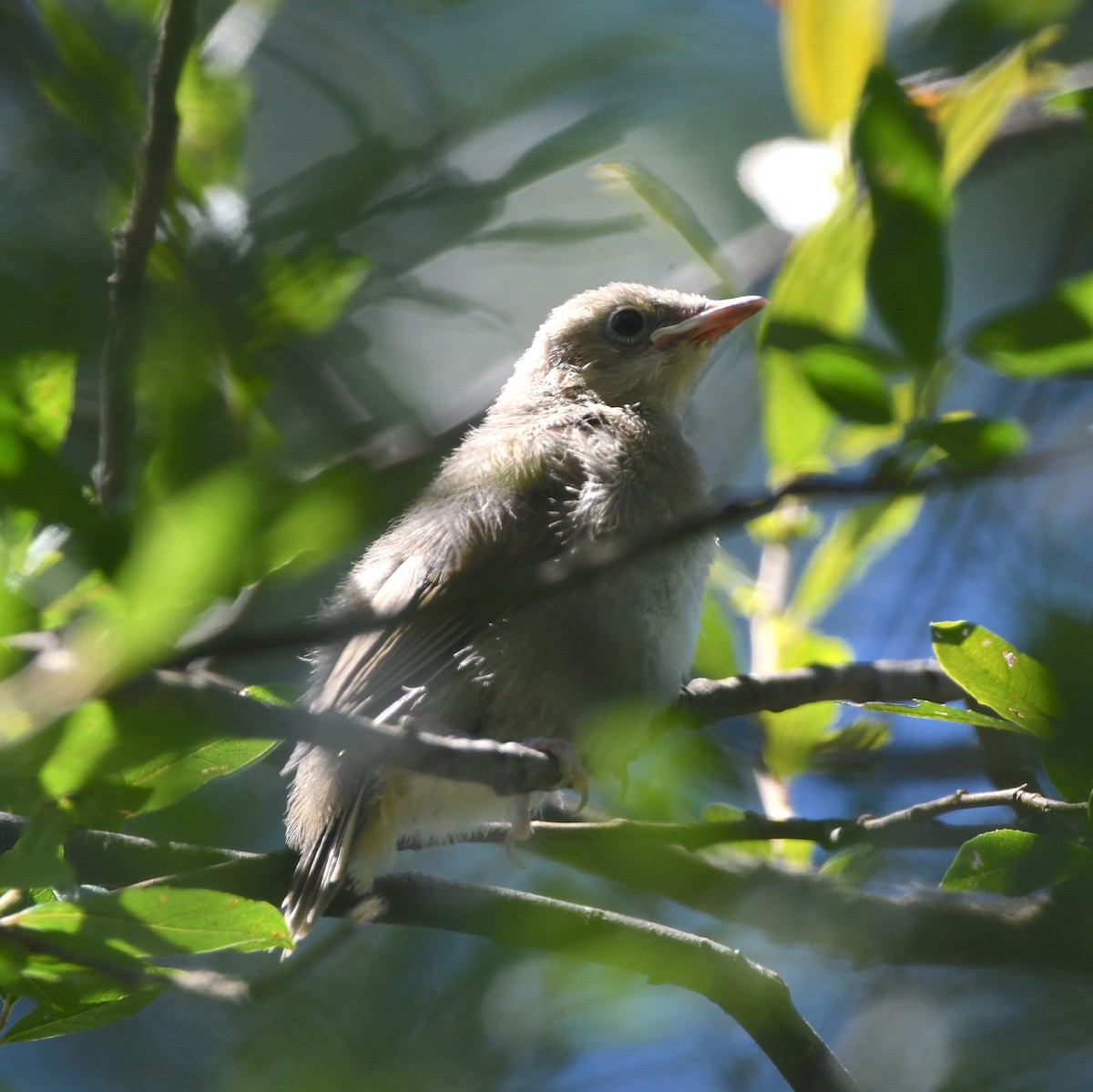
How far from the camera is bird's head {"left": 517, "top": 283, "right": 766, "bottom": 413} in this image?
4.28 metres

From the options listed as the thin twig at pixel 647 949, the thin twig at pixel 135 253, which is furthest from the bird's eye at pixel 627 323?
the thin twig at pixel 135 253

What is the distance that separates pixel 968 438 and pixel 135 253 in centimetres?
95

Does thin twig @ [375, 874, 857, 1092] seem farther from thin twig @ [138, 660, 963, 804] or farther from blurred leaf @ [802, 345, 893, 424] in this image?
blurred leaf @ [802, 345, 893, 424]

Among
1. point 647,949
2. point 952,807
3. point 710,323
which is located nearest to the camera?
point 647,949

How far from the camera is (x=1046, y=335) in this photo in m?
1.58

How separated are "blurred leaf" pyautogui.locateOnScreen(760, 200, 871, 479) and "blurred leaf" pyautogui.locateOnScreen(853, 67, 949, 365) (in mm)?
456

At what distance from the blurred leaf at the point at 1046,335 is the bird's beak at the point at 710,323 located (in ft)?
6.48

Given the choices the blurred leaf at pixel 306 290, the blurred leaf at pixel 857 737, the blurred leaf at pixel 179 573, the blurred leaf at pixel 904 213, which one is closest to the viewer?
the blurred leaf at pixel 179 573

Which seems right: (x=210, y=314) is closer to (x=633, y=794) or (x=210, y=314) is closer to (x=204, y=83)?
(x=204, y=83)

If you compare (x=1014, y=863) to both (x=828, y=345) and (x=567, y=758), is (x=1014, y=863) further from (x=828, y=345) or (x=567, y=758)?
(x=567, y=758)

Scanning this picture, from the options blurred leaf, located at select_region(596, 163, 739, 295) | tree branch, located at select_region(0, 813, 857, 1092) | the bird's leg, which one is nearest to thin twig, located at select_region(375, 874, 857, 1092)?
tree branch, located at select_region(0, 813, 857, 1092)

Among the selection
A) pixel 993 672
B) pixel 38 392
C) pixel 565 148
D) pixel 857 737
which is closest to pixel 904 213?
pixel 565 148

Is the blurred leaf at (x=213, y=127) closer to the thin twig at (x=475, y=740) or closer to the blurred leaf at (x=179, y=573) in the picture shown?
the thin twig at (x=475, y=740)

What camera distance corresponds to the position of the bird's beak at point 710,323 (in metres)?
3.72
